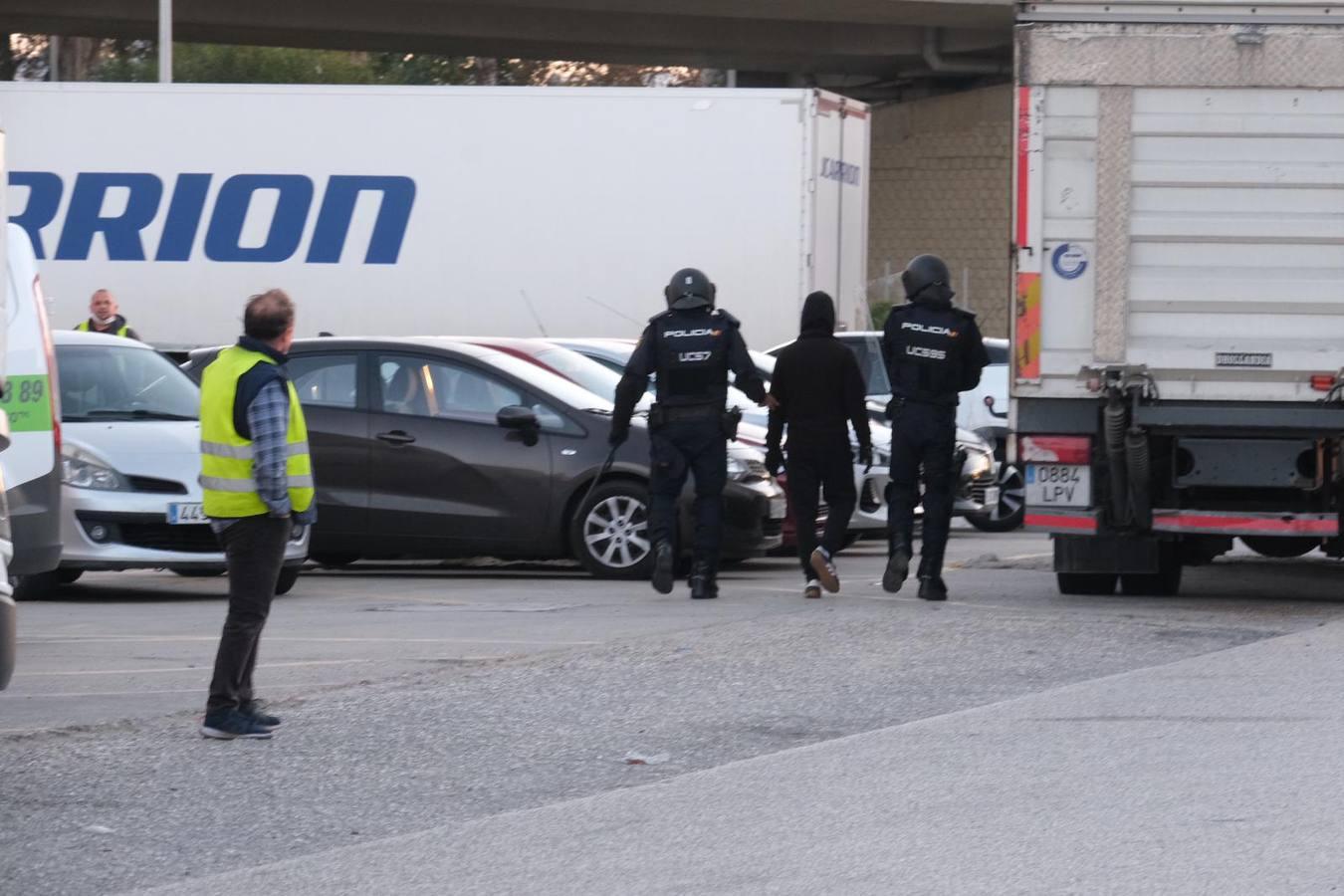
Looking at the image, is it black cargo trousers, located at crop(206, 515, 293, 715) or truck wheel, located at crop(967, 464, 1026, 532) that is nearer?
black cargo trousers, located at crop(206, 515, 293, 715)

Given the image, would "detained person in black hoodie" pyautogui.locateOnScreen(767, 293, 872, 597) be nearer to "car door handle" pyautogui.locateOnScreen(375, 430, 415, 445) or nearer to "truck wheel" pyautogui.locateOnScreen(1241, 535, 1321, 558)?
"car door handle" pyautogui.locateOnScreen(375, 430, 415, 445)

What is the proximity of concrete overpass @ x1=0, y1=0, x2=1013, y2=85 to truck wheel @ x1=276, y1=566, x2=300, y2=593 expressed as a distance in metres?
24.4

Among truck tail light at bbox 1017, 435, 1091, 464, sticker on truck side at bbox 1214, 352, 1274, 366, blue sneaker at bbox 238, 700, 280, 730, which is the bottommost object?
blue sneaker at bbox 238, 700, 280, 730

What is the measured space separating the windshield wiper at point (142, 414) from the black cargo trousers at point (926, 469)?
4.28 metres

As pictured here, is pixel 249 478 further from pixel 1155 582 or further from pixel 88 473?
pixel 1155 582

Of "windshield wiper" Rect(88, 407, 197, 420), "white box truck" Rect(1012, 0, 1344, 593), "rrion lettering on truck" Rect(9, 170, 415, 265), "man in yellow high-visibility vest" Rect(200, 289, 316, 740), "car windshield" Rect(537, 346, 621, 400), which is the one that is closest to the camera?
"man in yellow high-visibility vest" Rect(200, 289, 316, 740)

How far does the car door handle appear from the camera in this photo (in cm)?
1419

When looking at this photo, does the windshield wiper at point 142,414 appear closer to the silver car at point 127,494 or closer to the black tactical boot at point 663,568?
the silver car at point 127,494

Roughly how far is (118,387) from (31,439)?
3084 mm

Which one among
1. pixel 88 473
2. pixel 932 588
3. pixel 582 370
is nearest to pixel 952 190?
pixel 582 370

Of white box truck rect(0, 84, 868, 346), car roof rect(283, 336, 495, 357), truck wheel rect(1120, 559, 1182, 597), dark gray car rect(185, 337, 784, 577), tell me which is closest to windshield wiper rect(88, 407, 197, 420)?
dark gray car rect(185, 337, 784, 577)

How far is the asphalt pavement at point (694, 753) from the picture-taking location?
6.04 metres

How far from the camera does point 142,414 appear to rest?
13.3 m

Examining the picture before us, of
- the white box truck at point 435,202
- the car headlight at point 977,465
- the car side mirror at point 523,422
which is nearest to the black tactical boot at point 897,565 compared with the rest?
the car side mirror at point 523,422
